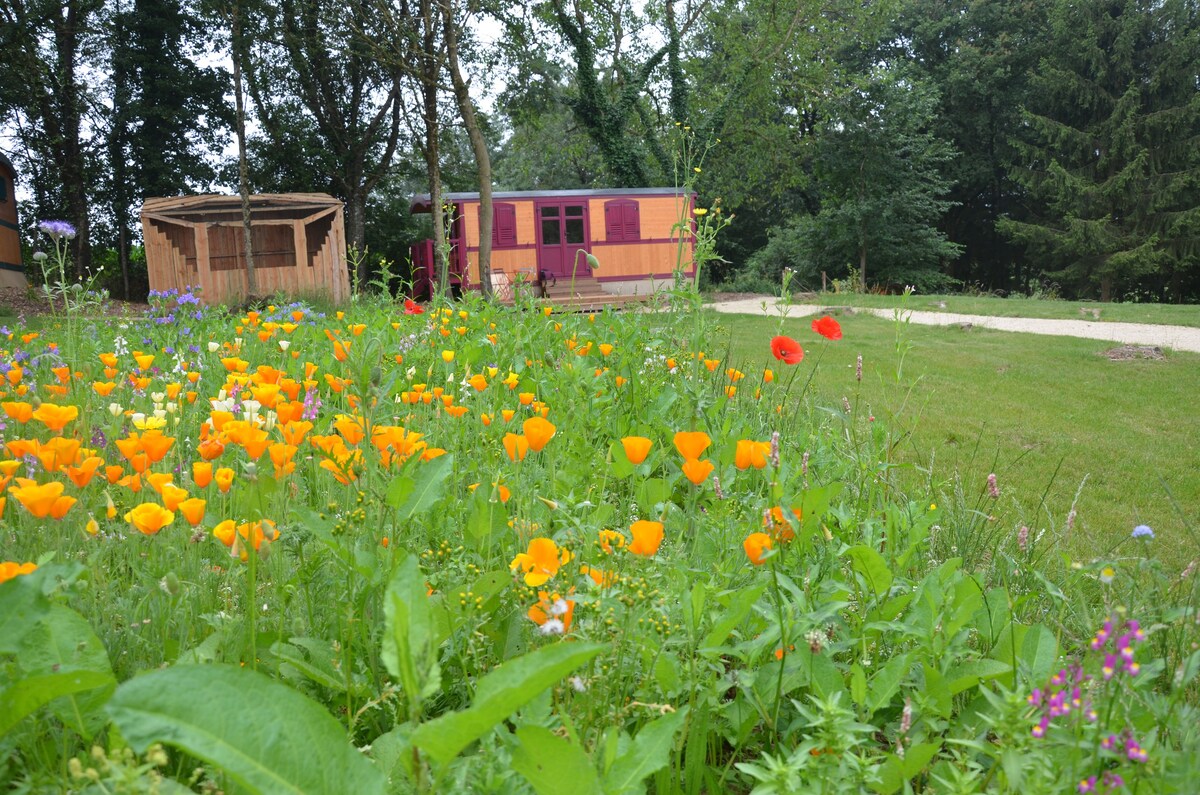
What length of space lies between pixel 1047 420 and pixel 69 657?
5.39m

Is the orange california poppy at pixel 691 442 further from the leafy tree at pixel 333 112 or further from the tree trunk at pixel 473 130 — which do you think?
the leafy tree at pixel 333 112

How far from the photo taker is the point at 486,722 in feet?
2.44

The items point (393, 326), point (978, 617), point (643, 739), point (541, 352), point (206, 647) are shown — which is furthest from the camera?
point (393, 326)

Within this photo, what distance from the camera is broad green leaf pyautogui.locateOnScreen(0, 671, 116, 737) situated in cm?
87

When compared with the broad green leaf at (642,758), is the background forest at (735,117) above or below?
above

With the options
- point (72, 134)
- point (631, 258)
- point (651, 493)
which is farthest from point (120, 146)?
point (651, 493)

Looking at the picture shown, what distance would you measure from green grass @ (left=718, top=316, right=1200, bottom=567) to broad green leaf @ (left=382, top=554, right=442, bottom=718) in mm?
1463

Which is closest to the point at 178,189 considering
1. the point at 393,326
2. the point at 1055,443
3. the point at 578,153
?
the point at 578,153

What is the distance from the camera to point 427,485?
1413 millimetres

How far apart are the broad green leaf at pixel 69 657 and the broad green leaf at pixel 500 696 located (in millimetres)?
516

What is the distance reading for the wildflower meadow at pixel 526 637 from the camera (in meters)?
0.79

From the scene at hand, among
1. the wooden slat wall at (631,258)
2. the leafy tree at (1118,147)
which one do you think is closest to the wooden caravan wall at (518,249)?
the wooden slat wall at (631,258)

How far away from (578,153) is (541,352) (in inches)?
748

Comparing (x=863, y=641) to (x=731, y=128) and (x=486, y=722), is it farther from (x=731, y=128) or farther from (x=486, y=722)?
(x=731, y=128)
